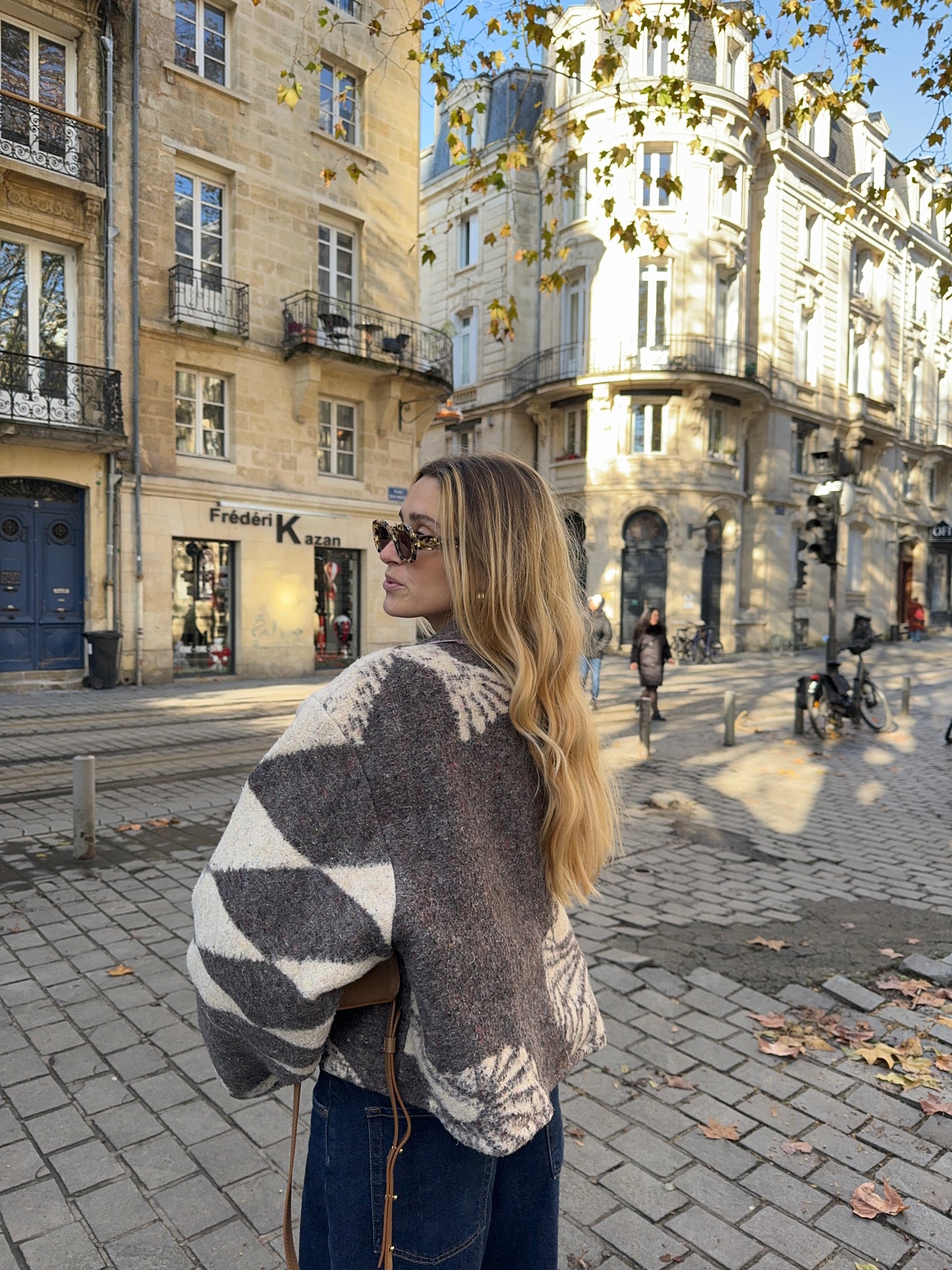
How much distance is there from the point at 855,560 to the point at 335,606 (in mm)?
24483

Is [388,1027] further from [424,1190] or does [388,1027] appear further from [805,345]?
[805,345]

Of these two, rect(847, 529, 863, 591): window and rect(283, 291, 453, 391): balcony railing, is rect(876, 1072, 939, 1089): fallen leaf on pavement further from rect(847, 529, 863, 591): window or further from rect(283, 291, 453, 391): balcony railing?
rect(847, 529, 863, 591): window

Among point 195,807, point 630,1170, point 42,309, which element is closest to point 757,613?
point 42,309

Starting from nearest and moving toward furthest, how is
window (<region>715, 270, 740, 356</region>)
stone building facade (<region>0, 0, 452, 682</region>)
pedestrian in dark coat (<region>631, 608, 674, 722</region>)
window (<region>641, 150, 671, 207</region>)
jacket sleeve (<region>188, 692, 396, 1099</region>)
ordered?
jacket sleeve (<region>188, 692, 396, 1099</region>), pedestrian in dark coat (<region>631, 608, 674, 722</region>), stone building facade (<region>0, 0, 452, 682</region>), window (<region>641, 150, 671, 207</region>), window (<region>715, 270, 740, 356</region>)

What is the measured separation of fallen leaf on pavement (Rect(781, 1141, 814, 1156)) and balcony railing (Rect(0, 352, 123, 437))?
1489 cm

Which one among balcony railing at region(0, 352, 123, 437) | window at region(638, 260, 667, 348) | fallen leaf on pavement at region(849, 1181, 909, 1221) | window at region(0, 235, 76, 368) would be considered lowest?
fallen leaf on pavement at region(849, 1181, 909, 1221)

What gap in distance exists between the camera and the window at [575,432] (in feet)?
Result: 89.8

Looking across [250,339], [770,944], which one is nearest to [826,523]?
[770,944]

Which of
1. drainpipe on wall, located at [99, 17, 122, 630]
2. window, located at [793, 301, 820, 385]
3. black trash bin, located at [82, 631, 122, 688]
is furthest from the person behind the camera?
window, located at [793, 301, 820, 385]

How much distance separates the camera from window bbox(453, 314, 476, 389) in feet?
103

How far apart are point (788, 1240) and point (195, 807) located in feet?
18.2

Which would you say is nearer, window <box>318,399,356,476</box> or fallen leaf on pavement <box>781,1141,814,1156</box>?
fallen leaf on pavement <box>781,1141,814,1156</box>

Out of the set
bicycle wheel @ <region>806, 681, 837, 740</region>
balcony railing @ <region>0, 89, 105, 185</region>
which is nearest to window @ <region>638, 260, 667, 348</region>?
balcony railing @ <region>0, 89, 105, 185</region>

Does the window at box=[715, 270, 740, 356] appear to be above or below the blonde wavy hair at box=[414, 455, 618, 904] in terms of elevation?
above
